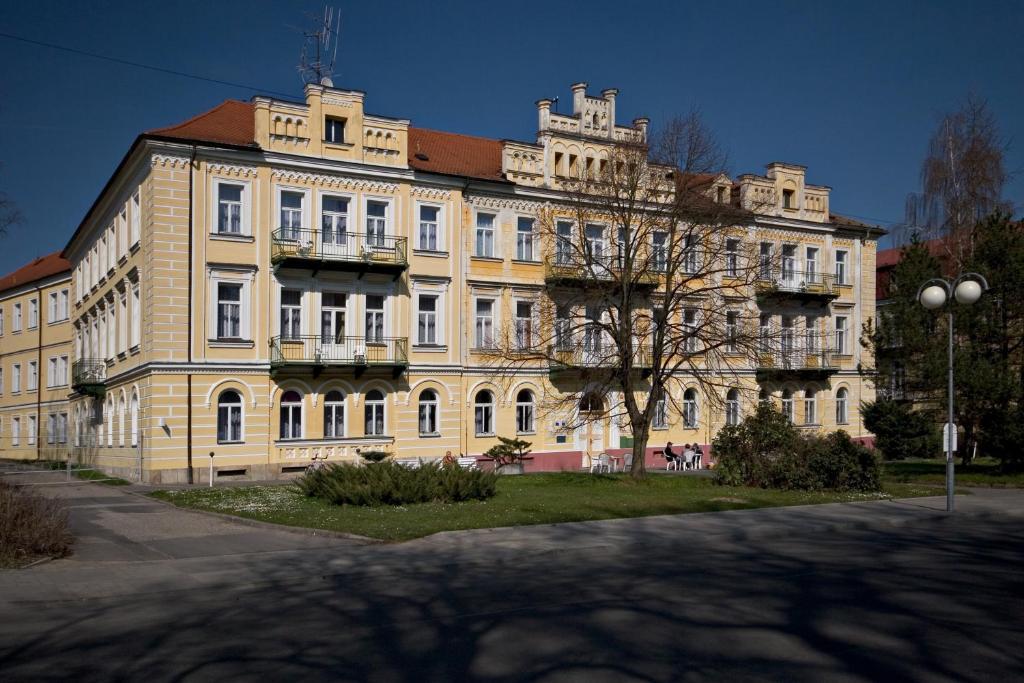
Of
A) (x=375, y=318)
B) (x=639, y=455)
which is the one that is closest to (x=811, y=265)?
(x=639, y=455)

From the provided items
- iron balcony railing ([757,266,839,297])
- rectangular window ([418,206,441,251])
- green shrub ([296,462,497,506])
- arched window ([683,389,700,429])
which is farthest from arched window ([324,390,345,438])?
iron balcony railing ([757,266,839,297])

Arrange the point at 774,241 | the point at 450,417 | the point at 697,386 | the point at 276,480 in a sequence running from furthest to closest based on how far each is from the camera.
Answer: the point at 774,241 < the point at 697,386 < the point at 450,417 < the point at 276,480

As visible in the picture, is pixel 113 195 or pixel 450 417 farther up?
pixel 113 195

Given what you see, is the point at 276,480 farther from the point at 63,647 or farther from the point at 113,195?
the point at 63,647

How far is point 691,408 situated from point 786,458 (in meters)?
18.2

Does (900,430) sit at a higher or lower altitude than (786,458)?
higher

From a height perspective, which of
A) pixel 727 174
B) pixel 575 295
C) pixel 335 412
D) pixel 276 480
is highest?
pixel 727 174

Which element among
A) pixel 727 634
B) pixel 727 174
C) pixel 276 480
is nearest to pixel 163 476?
pixel 276 480

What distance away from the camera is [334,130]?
3588 cm

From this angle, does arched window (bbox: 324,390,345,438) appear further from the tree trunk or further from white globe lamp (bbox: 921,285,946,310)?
white globe lamp (bbox: 921,285,946,310)

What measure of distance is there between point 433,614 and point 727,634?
3.33 m

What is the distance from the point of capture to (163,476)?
31562 millimetres

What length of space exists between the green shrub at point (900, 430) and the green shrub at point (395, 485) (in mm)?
Answer: 18865

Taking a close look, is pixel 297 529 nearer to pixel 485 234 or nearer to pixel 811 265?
pixel 485 234
